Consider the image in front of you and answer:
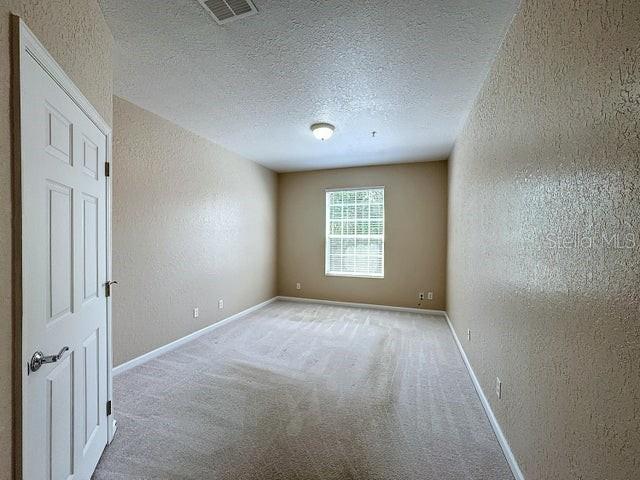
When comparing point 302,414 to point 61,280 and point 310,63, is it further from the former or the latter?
point 310,63

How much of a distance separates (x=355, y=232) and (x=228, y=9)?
4199mm

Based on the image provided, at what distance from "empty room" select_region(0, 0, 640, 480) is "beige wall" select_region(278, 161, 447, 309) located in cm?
88

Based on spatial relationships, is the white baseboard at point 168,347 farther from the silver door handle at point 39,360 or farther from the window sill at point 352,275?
the silver door handle at point 39,360

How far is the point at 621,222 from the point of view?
2.81ft

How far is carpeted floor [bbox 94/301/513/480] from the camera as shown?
5.39 feet

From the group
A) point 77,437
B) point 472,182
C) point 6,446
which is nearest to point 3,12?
point 6,446

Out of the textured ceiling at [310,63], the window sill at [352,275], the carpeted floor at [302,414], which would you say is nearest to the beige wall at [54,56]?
the textured ceiling at [310,63]

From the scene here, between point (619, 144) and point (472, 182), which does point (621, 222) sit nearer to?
point (619, 144)

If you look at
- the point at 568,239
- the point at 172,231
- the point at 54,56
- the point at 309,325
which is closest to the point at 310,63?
the point at 54,56

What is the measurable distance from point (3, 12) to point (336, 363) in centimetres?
320

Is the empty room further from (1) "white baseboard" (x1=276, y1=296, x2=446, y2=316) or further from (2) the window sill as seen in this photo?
(2) the window sill

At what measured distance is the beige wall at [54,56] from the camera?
2.96ft

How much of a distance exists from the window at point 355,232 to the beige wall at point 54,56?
4137 millimetres

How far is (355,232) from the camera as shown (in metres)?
5.46
